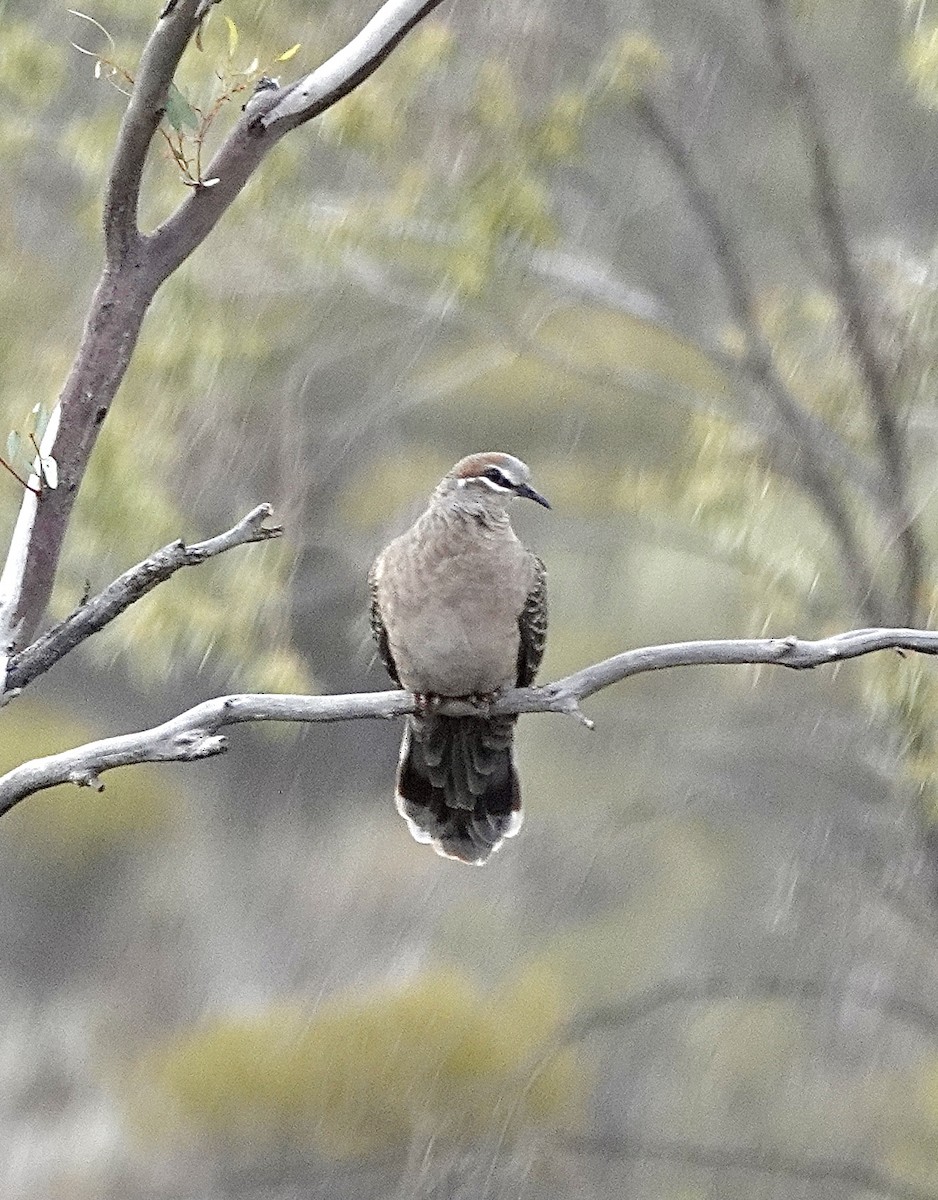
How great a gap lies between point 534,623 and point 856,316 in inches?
96.9

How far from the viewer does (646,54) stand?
17.7 feet

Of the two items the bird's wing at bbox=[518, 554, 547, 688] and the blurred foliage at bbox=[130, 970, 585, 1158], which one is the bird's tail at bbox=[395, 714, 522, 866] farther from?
the blurred foliage at bbox=[130, 970, 585, 1158]

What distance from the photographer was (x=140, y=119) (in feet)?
7.39

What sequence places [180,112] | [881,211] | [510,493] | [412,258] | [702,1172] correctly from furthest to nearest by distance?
[702,1172] < [881,211] < [412,258] < [510,493] < [180,112]

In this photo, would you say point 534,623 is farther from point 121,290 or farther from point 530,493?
point 121,290

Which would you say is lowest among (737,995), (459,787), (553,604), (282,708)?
(737,995)

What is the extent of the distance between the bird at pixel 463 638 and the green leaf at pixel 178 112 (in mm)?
1361

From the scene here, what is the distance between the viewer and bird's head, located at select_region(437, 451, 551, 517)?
12.1 feet

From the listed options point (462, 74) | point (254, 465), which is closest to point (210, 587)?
point (254, 465)

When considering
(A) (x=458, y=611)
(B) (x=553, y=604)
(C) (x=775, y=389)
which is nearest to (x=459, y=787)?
(A) (x=458, y=611)

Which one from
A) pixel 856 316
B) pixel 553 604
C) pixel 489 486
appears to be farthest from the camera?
pixel 553 604

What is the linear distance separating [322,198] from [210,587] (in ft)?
4.72

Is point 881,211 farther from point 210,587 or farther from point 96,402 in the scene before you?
point 96,402

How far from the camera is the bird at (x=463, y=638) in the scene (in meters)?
3.59
